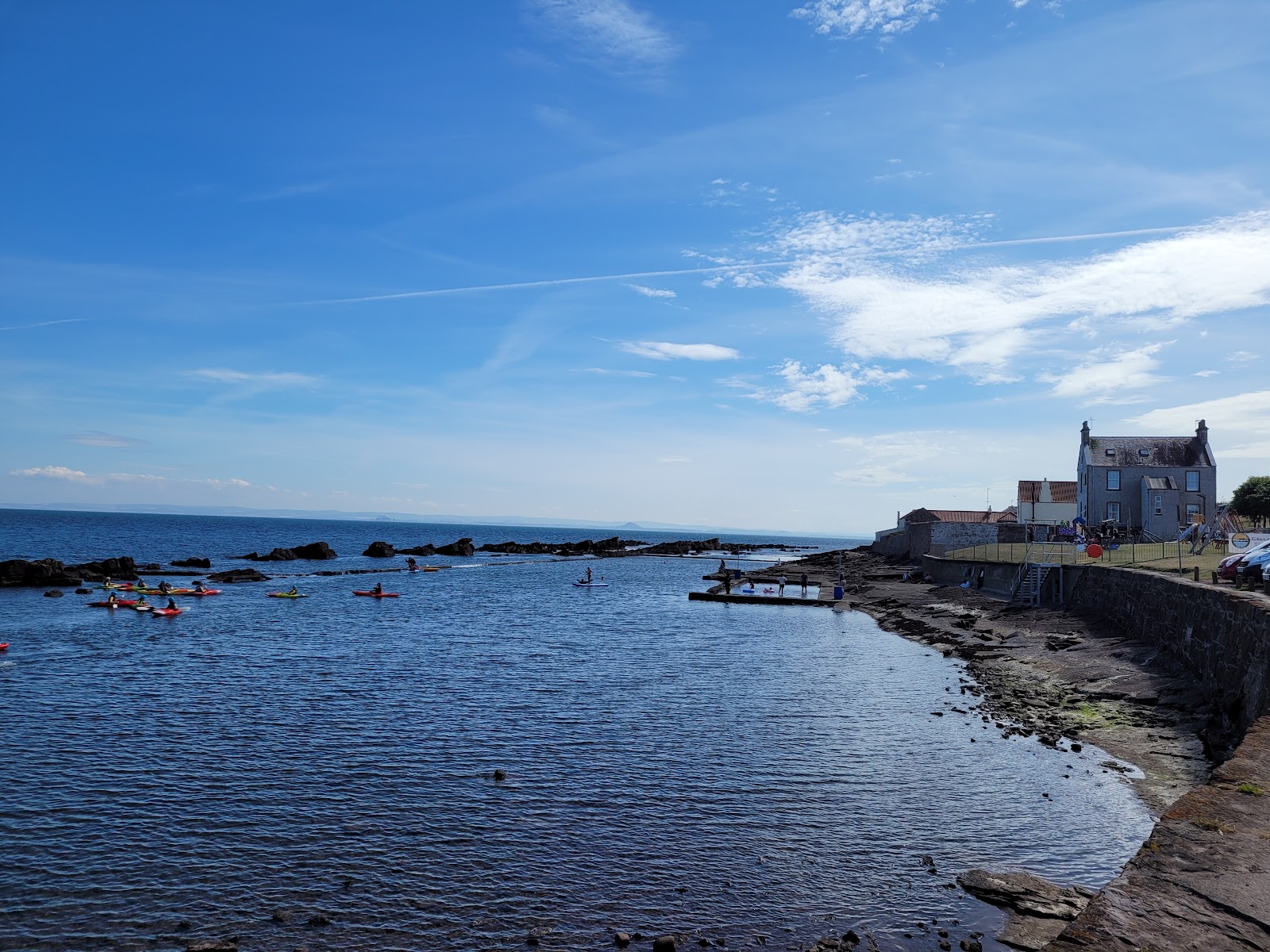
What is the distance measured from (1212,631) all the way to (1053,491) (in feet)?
217

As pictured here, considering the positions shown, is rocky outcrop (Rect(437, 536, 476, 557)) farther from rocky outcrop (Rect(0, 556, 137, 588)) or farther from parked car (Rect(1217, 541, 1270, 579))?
parked car (Rect(1217, 541, 1270, 579))

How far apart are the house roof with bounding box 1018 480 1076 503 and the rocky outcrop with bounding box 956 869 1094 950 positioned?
76.6 meters

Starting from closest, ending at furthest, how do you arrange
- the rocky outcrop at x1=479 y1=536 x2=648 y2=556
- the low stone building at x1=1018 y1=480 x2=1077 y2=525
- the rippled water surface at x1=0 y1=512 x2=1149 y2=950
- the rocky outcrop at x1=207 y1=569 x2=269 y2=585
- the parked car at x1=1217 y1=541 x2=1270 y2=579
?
the rippled water surface at x1=0 y1=512 x2=1149 y2=950 < the parked car at x1=1217 y1=541 x2=1270 y2=579 < the rocky outcrop at x1=207 y1=569 x2=269 y2=585 < the low stone building at x1=1018 y1=480 x2=1077 y2=525 < the rocky outcrop at x1=479 y1=536 x2=648 y2=556

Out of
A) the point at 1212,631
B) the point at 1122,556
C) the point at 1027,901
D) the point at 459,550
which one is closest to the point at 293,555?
the point at 459,550

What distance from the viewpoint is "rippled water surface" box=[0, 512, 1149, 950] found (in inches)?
508

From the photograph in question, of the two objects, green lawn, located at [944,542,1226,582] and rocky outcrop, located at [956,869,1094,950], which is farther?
green lawn, located at [944,542,1226,582]

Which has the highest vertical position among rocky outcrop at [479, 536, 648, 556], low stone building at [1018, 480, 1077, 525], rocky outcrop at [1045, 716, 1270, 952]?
low stone building at [1018, 480, 1077, 525]

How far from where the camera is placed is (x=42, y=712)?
83.1 feet

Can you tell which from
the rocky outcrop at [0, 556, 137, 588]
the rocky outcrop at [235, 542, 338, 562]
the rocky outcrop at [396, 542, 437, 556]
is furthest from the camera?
the rocky outcrop at [396, 542, 437, 556]

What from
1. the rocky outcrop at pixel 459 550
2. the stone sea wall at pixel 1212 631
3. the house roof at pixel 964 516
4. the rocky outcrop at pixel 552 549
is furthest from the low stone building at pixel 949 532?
the rocky outcrop at pixel 459 550

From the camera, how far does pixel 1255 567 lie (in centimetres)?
2692

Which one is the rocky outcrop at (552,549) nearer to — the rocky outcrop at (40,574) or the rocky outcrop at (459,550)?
the rocky outcrop at (459,550)

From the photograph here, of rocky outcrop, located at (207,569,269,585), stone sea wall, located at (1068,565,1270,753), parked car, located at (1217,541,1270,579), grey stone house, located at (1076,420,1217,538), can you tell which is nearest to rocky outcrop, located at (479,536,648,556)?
rocky outcrop, located at (207,569,269,585)

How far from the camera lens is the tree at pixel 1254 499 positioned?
8244 centimetres
